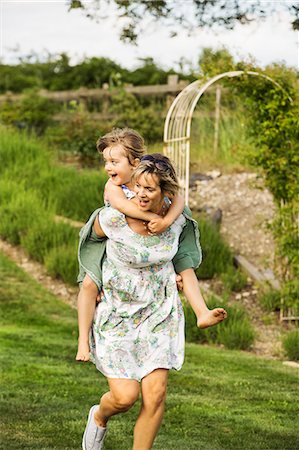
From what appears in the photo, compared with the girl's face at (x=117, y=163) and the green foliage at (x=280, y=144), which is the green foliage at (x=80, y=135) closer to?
the green foliage at (x=280, y=144)

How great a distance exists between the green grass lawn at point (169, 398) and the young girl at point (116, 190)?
124cm

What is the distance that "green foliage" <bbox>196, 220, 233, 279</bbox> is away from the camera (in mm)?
12148

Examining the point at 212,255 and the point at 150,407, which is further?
the point at 212,255

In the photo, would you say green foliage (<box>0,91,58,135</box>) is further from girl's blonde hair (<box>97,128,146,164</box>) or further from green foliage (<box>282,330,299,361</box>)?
girl's blonde hair (<box>97,128,146,164</box>)

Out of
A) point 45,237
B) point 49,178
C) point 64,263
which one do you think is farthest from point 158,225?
point 49,178

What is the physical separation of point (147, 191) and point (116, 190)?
0.17m

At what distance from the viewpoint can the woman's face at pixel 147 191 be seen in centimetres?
400

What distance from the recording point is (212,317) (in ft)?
13.4

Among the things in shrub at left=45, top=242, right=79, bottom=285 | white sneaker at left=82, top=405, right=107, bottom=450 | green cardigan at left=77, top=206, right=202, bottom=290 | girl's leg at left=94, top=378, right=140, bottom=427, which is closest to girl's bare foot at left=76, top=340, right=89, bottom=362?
girl's leg at left=94, top=378, right=140, bottom=427

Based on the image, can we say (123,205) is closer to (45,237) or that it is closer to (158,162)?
(158,162)

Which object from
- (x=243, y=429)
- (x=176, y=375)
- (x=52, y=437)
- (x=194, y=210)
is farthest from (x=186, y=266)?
(x=194, y=210)

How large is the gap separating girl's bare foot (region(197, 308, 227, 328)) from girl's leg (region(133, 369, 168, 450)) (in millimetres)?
263

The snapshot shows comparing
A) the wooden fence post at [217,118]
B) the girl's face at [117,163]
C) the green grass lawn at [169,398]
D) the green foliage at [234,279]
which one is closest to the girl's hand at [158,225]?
the girl's face at [117,163]

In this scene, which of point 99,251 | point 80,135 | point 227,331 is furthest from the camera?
point 80,135
